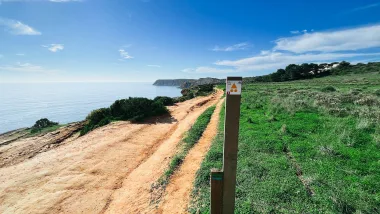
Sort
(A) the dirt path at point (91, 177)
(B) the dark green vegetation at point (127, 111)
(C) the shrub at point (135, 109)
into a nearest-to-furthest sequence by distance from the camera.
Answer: (A) the dirt path at point (91, 177)
(B) the dark green vegetation at point (127, 111)
(C) the shrub at point (135, 109)

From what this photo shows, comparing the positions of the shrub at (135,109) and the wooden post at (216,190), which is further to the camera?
the shrub at (135,109)

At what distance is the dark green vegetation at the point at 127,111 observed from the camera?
15.1 metres

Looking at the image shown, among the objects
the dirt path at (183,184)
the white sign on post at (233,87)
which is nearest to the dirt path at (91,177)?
the dirt path at (183,184)

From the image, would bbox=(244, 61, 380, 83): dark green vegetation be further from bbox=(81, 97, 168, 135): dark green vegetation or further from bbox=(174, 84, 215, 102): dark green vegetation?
bbox=(81, 97, 168, 135): dark green vegetation

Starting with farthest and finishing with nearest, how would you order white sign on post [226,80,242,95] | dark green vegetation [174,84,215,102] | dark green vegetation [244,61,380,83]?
dark green vegetation [244,61,380,83] → dark green vegetation [174,84,215,102] → white sign on post [226,80,242,95]

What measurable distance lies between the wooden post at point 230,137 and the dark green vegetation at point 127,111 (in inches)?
492

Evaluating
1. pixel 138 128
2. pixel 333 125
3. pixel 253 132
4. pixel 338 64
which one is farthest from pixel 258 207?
pixel 338 64

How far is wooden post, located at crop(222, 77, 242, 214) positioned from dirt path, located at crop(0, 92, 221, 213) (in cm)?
287

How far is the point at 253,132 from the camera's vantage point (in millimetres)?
8734

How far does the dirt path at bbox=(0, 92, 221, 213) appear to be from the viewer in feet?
16.5

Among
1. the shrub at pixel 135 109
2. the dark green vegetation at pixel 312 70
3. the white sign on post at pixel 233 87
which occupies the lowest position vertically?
the shrub at pixel 135 109

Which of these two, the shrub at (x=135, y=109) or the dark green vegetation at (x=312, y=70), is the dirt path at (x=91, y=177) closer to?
the shrub at (x=135, y=109)

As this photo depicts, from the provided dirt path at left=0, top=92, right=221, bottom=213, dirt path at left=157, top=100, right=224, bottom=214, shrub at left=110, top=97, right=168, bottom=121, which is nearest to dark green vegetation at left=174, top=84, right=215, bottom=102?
shrub at left=110, top=97, right=168, bottom=121

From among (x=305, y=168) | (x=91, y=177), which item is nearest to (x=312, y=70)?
(x=305, y=168)
